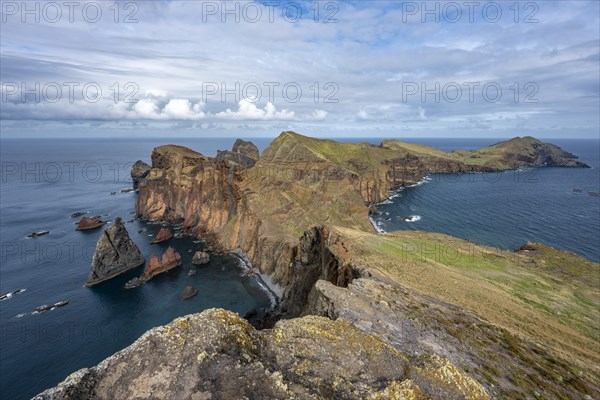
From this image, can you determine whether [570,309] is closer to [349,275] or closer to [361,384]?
[349,275]

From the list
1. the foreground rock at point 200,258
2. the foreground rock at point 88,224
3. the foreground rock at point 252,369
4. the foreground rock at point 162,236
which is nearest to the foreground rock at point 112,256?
the foreground rock at point 200,258

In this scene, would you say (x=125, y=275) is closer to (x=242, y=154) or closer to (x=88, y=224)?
(x=88, y=224)

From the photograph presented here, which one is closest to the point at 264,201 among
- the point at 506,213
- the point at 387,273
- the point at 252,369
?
the point at 387,273

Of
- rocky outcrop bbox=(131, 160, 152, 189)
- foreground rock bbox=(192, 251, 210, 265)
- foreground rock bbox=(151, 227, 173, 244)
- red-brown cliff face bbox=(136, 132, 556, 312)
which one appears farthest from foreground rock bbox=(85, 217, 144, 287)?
rocky outcrop bbox=(131, 160, 152, 189)

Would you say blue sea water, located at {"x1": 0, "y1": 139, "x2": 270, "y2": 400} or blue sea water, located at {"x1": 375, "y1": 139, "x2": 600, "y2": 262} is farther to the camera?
blue sea water, located at {"x1": 375, "y1": 139, "x2": 600, "y2": 262}

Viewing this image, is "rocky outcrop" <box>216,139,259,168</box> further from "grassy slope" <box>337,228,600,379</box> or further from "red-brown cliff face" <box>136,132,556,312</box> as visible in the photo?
"grassy slope" <box>337,228,600,379</box>

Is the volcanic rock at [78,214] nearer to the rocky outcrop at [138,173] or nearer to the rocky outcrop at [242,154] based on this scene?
the rocky outcrop at [138,173]
